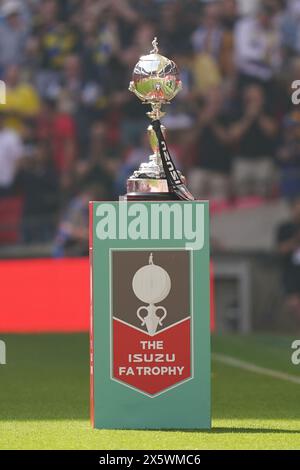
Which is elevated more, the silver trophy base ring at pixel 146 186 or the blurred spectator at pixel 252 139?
the blurred spectator at pixel 252 139

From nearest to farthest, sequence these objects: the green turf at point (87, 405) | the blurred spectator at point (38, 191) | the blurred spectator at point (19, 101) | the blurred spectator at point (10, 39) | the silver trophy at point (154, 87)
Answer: the green turf at point (87, 405)
the silver trophy at point (154, 87)
the blurred spectator at point (38, 191)
the blurred spectator at point (19, 101)
the blurred spectator at point (10, 39)

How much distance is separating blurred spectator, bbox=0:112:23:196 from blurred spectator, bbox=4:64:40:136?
134 millimetres

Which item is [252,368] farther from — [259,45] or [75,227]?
[259,45]

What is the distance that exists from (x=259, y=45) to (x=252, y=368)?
635cm

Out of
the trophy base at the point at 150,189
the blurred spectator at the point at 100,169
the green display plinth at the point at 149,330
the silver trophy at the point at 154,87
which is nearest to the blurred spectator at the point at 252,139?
the blurred spectator at the point at 100,169

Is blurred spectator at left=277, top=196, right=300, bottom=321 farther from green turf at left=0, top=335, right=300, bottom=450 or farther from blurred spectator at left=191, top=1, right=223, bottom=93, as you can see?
green turf at left=0, top=335, right=300, bottom=450

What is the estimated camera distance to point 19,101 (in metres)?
16.8

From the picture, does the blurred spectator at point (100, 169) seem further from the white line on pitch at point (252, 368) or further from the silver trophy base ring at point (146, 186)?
the silver trophy base ring at point (146, 186)

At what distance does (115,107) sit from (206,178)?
4.61 ft

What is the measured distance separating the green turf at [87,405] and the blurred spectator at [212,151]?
318cm

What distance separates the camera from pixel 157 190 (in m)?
6.77

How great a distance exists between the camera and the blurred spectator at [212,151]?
53.7ft
